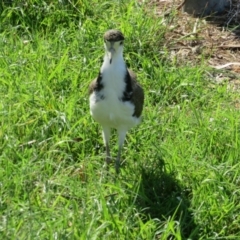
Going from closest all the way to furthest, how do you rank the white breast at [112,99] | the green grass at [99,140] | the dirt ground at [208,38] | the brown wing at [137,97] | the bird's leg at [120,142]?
the green grass at [99,140]
the white breast at [112,99]
the brown wing at [137,97]
the bird's leg at [120,142]
the dirt ground at [208,38]

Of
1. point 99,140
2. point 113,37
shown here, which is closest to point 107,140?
point 99,140

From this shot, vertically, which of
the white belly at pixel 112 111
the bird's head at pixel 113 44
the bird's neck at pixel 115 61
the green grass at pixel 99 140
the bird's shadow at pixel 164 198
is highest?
the bird's head at pixel 113 44

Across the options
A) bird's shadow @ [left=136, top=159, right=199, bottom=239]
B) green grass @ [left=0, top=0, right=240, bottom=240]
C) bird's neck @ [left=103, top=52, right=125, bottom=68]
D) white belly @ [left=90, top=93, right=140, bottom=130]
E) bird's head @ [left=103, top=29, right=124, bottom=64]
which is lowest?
bird's shadow @ [left=136, top=159, right=199, bottom=239]

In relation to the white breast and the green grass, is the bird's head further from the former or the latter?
the green grass

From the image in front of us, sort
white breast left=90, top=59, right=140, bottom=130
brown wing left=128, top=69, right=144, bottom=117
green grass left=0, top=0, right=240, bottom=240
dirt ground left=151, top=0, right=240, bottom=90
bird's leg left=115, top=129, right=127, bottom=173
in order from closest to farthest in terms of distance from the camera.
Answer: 1. green grass left=0, top=0, right=240, bottom=240
2. white breast left=90, top=59, right=140, bottom=130
3. brown wing left=128, top=69, right=144, bottom=117
4. bird's leg left=115, top=129, right=127, bottom=173
5. dirt ground left=151, top=0, right=240, bottom=90

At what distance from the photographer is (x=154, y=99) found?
235 inches

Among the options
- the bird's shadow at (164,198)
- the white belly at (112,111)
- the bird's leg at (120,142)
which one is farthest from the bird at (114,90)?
the bird's shadow at (164,198)

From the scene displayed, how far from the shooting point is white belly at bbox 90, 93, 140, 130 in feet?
15.5

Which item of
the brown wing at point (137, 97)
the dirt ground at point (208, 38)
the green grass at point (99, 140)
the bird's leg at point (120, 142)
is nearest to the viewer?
the green grass at point (99, 140)

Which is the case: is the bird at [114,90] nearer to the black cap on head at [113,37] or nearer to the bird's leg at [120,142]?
the black cap on head at [113,37]

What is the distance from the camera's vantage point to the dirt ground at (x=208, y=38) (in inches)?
258

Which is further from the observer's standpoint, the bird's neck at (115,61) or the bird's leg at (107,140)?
the bird's leg at (107,140)

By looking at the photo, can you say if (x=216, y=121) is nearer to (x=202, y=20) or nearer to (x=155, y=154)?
(x=155, y=154)

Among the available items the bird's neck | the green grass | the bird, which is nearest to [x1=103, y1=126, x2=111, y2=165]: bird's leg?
the green grass
